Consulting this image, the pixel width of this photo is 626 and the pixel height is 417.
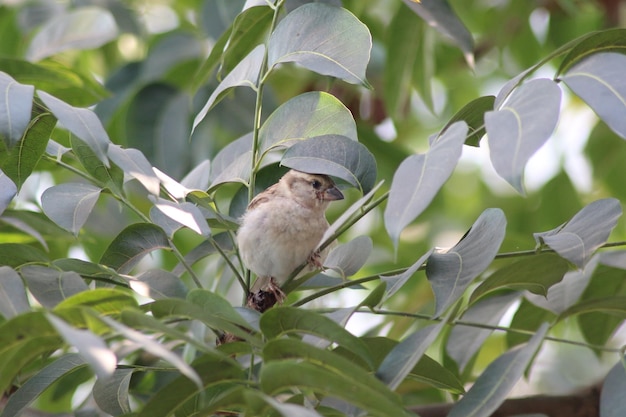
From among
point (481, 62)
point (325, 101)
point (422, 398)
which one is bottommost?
point (422, 398)

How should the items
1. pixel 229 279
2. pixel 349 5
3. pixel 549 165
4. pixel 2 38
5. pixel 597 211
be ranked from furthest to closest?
pixel 549 165, pixel 2 38, pixel 349 5, pixel 229 279, pixel 597 211

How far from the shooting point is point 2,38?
14.7 ft

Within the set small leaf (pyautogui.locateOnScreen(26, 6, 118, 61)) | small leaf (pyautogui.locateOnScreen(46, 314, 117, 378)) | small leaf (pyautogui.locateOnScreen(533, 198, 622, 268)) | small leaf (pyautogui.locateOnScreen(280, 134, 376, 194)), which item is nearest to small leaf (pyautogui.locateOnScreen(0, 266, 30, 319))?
small leaf (pyautogui.locateOnScreen(46, 314, 117, 378))

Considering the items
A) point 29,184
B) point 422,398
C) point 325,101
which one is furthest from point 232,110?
point 325,101

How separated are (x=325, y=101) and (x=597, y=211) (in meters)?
0.72

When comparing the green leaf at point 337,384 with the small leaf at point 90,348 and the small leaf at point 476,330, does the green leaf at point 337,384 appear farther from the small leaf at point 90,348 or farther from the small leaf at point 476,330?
the small leaf at point 476,330

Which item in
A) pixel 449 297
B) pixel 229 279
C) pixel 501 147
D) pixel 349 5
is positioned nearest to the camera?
pixel 501 147

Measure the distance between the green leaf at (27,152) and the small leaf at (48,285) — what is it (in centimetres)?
21

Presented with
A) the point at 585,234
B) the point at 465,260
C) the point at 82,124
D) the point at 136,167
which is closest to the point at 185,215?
the point at 136,167

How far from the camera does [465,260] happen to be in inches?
74.5

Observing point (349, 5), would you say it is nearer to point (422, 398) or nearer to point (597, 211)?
point (422, 398)

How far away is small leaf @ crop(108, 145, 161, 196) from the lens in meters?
1.86

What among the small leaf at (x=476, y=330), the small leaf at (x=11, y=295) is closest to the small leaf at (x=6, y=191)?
the small leaf at (x=11, y=295)

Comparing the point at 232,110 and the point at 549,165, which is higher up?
the point at 232,110
